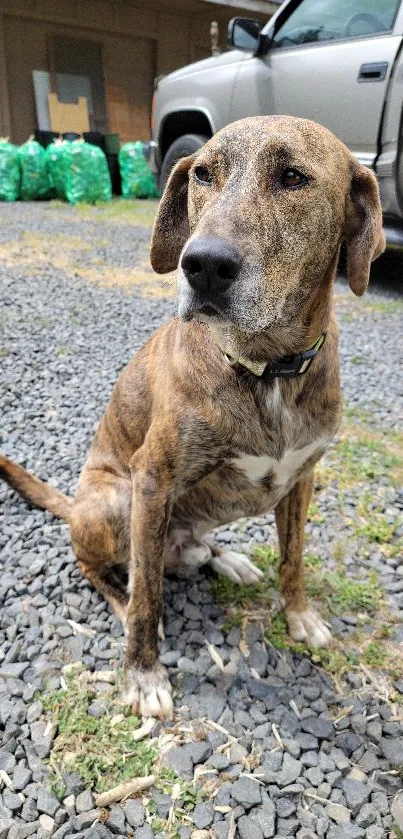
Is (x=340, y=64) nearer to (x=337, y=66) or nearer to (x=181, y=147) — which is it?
(x=337, y=66)

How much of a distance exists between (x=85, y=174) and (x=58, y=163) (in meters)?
0.51

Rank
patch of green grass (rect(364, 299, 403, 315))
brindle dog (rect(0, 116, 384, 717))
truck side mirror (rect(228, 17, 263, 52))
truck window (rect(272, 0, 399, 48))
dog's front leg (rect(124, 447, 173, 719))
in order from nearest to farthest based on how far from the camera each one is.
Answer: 1. brindle dog (rect(0, 116, 384, 717))
2. dog's front leg (rect(124, 447, 173, 719))
3. truck window (rect(272, 0, 399, 48))
4. truck side mirror (rect(228, 17, 263, 52))
5. patch of green grass (rect(364, 299, 403, 315))

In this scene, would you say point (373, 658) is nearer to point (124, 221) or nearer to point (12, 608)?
point (12, 608)

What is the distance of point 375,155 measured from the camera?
5340 millimetres

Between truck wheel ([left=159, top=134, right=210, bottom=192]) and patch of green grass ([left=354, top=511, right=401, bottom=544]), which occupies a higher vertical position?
truck wheel ([left=159, top=134, right=210, bottom=192])

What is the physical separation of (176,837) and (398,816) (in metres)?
0.63

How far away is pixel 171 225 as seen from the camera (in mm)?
2195

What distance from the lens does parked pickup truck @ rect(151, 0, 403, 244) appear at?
512 centimetres

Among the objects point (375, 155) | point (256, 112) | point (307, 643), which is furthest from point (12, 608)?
point (256, 112)

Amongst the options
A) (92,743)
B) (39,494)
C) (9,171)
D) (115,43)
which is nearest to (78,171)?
(9,171)

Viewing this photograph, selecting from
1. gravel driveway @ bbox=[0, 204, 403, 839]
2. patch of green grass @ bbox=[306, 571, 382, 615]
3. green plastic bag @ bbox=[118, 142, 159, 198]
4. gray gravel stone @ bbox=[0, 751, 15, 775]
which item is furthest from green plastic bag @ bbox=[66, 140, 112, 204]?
gray gravel stone @ bbox=[0, 751, 15, 775]

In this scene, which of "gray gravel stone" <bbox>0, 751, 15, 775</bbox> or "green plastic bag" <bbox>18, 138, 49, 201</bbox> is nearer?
"gray gravel stone" <bbox>0, 751, 15, 775</bbox>

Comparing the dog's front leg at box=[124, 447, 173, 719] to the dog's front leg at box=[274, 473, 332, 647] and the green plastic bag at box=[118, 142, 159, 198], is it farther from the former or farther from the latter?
the green plastic bag at box=[118, 142, 159, 198]

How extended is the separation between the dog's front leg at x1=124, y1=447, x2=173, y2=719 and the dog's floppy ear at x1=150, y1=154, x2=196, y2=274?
717 mm
